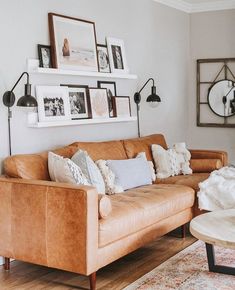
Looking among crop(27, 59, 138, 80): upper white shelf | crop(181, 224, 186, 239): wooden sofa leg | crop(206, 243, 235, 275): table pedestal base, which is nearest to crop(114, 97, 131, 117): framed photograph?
crop(27, 59, 138, 80): upper white shelf

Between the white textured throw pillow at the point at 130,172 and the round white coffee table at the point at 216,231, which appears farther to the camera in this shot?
the white textured throw pillow at the point at 130,172

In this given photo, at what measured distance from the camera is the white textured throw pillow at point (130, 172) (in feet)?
14.0

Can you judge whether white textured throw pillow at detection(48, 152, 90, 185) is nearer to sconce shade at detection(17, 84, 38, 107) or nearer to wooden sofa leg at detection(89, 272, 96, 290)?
sconce shade at detection(17, 84, 38, 107)

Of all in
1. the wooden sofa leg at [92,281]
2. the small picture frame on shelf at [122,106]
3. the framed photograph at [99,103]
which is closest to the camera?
the wooden sofa leg at [92,281]

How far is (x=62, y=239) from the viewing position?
126 inches

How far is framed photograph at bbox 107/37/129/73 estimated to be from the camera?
5094mm

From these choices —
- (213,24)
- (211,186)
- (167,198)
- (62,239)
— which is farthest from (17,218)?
(213,24)

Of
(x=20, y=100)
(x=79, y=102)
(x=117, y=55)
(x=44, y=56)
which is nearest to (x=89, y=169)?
(x=20, y=100)

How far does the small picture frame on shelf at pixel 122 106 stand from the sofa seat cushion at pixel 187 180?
34.4 inches

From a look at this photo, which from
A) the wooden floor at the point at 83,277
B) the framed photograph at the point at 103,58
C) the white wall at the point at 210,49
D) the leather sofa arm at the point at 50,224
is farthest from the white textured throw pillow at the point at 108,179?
the white wall at the point at 210,49

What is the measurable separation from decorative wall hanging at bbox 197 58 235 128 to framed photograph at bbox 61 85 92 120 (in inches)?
94.2

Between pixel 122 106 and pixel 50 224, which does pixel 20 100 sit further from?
pixel 122 106

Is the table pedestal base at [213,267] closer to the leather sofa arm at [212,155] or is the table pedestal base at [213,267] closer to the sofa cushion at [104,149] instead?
the sofa cushion at [104,149]

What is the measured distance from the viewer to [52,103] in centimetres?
430
